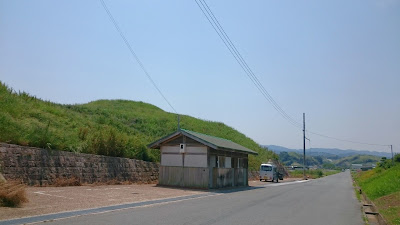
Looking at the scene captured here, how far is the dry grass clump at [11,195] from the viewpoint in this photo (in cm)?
1188

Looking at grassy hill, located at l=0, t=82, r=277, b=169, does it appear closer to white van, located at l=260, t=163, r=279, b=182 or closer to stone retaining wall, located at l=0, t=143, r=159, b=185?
stone retaining wall, located at l=0, t=143, r=159, b=185

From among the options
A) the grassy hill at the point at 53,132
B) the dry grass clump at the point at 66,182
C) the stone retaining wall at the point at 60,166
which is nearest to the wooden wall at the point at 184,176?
the stone retaining wall at the point at 60,166

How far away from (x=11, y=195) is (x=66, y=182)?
8454mm

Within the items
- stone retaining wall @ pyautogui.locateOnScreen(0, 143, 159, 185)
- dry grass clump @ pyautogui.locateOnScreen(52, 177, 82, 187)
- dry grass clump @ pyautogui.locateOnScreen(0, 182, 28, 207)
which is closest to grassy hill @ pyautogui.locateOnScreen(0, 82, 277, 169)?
stone retaining wall @ pyautogui.locateOnScreen(0, 143, 159, 185)

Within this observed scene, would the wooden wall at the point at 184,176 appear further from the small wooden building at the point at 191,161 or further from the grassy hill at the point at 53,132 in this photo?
the grassy hill at the point at 53,132

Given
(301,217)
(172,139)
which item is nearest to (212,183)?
Answer: (172,139)

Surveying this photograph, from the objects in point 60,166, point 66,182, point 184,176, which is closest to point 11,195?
point 66,182

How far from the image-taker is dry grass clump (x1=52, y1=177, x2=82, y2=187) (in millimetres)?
19703

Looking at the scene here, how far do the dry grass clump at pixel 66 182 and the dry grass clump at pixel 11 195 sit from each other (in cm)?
738

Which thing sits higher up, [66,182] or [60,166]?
[60,166]

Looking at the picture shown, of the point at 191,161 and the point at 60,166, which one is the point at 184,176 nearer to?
the point at 191,161

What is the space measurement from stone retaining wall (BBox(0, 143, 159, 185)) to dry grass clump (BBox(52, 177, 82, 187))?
0.57 feet

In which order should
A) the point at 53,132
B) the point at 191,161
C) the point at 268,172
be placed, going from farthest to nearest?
the point at 268,172 → the point at 191,161 → the point at 53,132

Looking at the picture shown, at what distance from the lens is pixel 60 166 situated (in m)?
20.5
